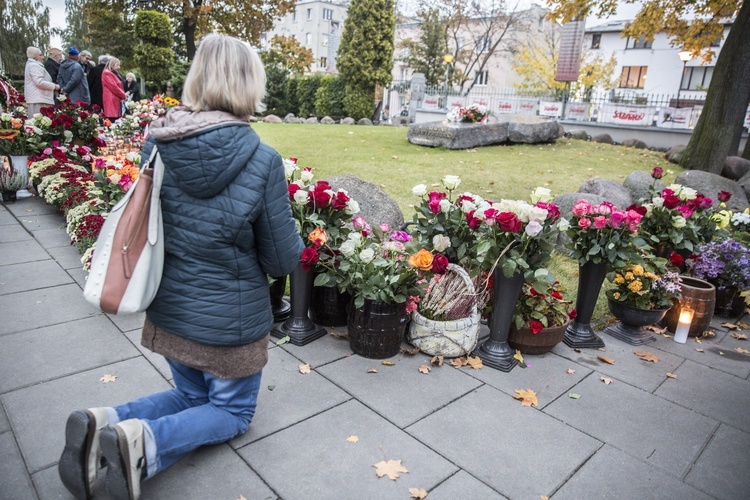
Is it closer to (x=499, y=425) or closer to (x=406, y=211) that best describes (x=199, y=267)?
(x=499, y=425)

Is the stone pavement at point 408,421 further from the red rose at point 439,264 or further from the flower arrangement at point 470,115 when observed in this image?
the flower arrangement at point 470,115

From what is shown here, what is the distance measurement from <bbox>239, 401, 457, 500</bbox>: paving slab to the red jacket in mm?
9924

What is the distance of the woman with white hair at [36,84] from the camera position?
372 inches

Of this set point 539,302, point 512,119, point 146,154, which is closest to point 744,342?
point 539,302

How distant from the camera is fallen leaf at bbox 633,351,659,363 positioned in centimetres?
395

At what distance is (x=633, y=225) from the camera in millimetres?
3752

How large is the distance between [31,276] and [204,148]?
3.60 meters

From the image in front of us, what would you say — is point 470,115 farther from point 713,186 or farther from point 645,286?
point 645,286

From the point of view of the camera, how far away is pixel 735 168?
1163cm

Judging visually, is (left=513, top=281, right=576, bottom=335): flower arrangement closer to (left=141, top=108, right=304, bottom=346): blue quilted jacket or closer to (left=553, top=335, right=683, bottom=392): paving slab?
(left=553, top=335, right=683, bottom=392): paving slab

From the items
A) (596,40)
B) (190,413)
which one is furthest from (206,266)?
(596,40)

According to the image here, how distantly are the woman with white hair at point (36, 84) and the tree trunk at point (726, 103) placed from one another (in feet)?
43.0

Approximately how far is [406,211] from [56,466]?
5.59 meters

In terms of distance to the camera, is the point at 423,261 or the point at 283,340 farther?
the point at 283,340
